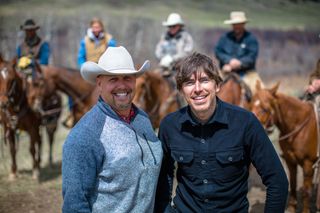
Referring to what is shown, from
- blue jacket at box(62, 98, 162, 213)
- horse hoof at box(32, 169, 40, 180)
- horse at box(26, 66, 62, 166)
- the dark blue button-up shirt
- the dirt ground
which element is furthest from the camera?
horse hoof at box(32, 169, 40, 180)

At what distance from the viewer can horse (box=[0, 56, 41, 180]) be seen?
673 centimetres

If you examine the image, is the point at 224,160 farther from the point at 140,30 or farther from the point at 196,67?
the point at 140,30

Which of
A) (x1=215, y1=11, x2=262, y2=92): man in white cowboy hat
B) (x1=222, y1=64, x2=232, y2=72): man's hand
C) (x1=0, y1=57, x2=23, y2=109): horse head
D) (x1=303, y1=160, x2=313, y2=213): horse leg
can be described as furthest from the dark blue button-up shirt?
(x1=215, y1=11, x2=262, y2=92): man in white cowboy hat

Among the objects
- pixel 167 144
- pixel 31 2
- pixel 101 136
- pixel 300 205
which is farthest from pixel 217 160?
pixel 31 2

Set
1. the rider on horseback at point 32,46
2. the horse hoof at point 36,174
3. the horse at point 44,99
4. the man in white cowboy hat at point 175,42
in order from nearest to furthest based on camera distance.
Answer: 1. the horse at point 44,99
2. the horse hoof at point 36,174
3. the rider on horseback at point 32,46
4. the man in white cowboy hat at point 175,42

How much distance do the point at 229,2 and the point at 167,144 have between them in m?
34.2

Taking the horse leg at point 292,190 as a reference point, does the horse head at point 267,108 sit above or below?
above

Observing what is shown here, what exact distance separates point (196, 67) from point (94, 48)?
20.4ft

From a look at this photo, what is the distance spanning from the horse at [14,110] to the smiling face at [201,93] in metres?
5.02

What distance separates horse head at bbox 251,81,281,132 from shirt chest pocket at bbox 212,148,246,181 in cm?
338

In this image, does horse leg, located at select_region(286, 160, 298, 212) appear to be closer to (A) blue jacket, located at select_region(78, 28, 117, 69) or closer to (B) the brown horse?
(B) the brown horse

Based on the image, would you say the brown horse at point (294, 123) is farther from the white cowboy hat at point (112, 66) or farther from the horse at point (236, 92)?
the white cowboy hat at point (112, 66)

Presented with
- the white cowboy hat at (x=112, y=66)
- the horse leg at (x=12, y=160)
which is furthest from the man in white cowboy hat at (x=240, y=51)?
the white cowboy hat at (x=112, y=66)

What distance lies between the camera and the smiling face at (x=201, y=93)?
7.71 ft
